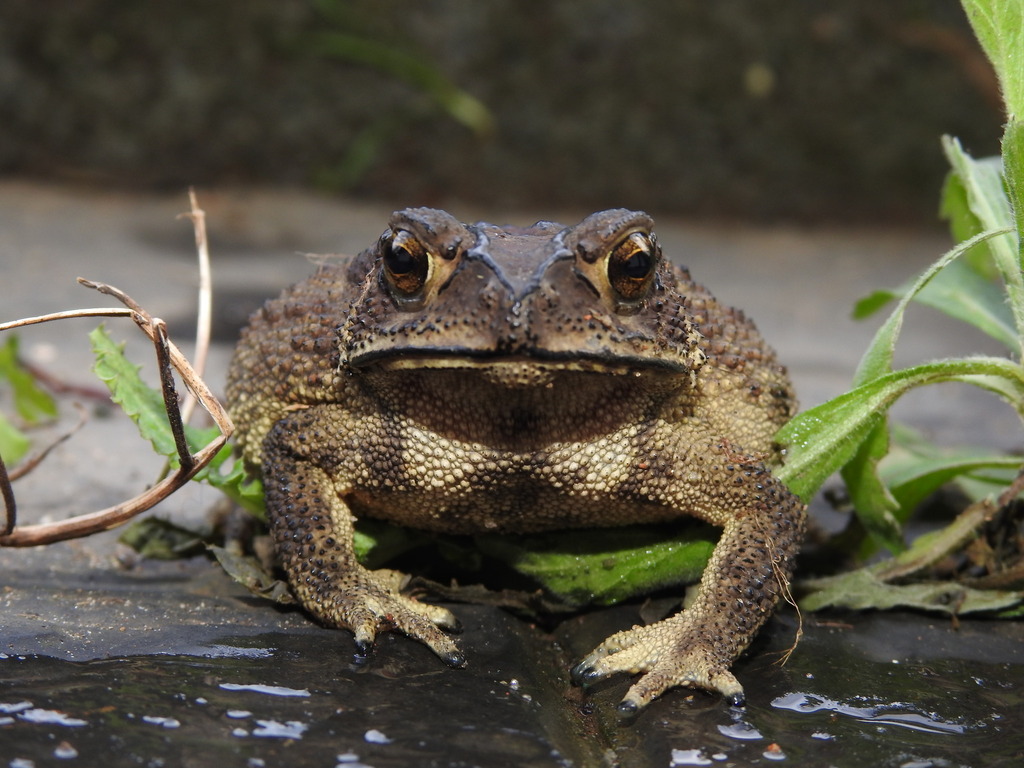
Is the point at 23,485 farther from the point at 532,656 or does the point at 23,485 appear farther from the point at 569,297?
the point at 569,297

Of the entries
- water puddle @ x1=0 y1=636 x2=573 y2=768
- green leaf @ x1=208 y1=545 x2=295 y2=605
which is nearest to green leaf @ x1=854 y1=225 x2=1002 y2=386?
water puddle @ x1=0 y1=636 x2=573 y2=768

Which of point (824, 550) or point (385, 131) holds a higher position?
point (385, 131)

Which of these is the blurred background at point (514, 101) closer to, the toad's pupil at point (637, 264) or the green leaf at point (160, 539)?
the green leaf at point (160, 539)

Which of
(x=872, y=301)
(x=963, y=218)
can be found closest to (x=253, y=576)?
(x=872, y=301)

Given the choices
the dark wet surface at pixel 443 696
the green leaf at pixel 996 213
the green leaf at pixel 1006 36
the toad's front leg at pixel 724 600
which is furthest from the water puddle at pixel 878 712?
the green leaf at pixel 1006 36

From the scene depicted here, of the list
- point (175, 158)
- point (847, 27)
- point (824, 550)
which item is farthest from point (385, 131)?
point (824, 550)

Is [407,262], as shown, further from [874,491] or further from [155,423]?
[874,491]
